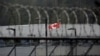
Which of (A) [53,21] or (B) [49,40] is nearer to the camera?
(B) [49,40]

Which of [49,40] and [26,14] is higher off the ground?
[26,14]

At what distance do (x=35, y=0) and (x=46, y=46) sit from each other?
1353 mm

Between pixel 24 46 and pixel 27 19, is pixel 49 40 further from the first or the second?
pixel 27 19

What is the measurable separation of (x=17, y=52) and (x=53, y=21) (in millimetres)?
1247

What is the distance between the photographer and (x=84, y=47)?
7246 millimetres

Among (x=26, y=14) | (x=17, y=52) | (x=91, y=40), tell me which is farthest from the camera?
(x=26, y=14)

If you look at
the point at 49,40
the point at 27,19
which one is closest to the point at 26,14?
the point at 27,19

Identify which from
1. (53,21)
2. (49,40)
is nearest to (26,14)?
(53,21)

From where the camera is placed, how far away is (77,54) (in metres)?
7.21

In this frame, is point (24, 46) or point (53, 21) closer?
point (24, 46)

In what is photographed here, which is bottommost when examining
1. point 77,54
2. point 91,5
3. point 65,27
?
point 77,54

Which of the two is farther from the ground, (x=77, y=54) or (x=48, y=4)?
(x=48, y=4)

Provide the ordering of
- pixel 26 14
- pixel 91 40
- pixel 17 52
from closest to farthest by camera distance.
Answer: pixel 91 40
pixel 17 52
pixel 26 14

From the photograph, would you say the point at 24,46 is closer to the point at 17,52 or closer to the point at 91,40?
the point at 17,52
